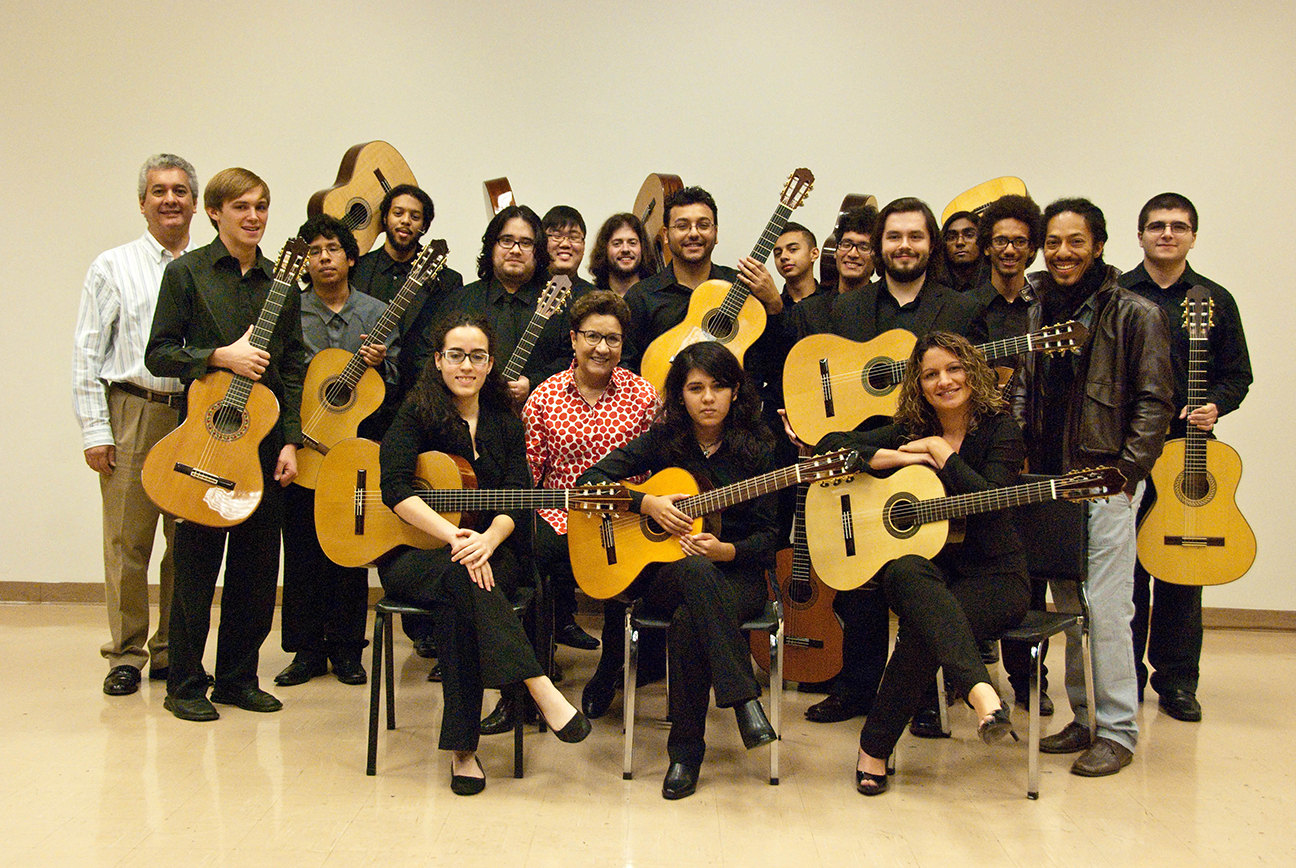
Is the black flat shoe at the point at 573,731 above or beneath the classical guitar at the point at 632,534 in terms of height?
beneath

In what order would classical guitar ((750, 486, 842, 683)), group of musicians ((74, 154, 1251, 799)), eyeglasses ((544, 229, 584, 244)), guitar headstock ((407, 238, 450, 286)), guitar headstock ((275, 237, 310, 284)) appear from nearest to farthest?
1. group of musicians ((74, 154, 1251, 799))
2. guitar headstock ((275, 237, 310, 284))
3. classical guitar ((750, 486, 842, 683))
4. guitar headstock ((407, 238, 450, 286))
5. eyeglasses ((544, 229, 584, 244))

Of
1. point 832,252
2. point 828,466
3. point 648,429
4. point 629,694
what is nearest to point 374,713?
point 629,694

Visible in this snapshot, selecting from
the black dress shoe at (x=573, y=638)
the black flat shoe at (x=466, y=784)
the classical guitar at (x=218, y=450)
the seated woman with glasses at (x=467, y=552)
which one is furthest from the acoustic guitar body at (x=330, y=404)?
the black flat shoe at (x=466, y=784)

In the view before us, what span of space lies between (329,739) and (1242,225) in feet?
15.4

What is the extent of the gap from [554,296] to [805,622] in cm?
153

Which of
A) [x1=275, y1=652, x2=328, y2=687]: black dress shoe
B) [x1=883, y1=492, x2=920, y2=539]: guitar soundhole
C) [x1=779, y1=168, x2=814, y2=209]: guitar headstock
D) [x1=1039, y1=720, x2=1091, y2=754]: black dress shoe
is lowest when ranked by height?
[x1=275, y1=652, x2=328, y2=687]: black dress shoe

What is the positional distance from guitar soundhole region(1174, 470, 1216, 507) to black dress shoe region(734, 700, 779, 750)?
5.79ft

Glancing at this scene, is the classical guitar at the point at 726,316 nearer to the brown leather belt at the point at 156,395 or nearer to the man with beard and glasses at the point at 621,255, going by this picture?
the man with beard and glasses at the point at 621,255

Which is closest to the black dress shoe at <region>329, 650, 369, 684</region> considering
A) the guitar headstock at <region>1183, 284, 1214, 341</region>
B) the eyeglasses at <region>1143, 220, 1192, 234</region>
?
the guitar headstock at <region>1183, 284, 1214, 341</region>

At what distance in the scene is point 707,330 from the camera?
3709 mm

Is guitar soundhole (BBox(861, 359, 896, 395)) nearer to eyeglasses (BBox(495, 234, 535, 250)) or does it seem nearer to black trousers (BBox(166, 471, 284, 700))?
eyeglasses (BBox(495, 234, 535, 250))

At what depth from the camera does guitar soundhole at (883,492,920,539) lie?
2900 mm

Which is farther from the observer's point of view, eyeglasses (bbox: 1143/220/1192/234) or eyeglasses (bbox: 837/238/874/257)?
eyeglasses (bbox: 837/238/874/257)

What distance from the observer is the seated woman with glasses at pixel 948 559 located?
2674 millimetres
